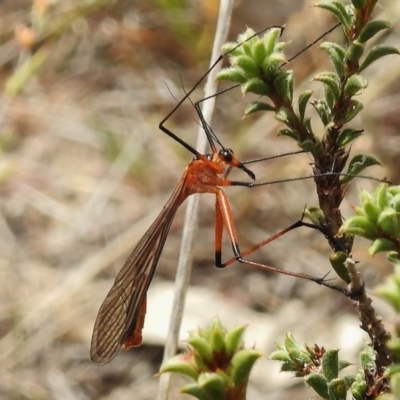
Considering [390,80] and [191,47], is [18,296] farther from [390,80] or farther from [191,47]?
[390,80]

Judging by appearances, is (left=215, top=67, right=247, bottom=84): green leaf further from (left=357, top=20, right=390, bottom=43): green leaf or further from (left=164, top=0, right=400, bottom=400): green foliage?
(left=357, top=20, right=390, bottom=43): green leaf

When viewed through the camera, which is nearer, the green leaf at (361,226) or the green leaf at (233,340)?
the green leaf at (233,340)

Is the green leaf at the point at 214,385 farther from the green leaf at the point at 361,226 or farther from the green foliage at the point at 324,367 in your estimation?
the green leaf at the point at 361,226

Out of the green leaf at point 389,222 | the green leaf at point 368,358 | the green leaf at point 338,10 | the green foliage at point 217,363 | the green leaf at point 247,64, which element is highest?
the green leaf at point 338,10

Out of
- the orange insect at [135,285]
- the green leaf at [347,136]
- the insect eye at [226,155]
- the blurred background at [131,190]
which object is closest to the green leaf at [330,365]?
the green leaf at [347,136]

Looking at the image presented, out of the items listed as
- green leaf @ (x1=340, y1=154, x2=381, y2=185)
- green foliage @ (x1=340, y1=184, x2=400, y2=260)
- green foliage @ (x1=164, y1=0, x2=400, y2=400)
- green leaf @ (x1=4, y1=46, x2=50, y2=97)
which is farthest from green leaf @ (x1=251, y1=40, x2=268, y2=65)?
green leaf @ (x1=4, y1=46, x2=50, y2=97)

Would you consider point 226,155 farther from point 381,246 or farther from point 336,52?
point 381,246
